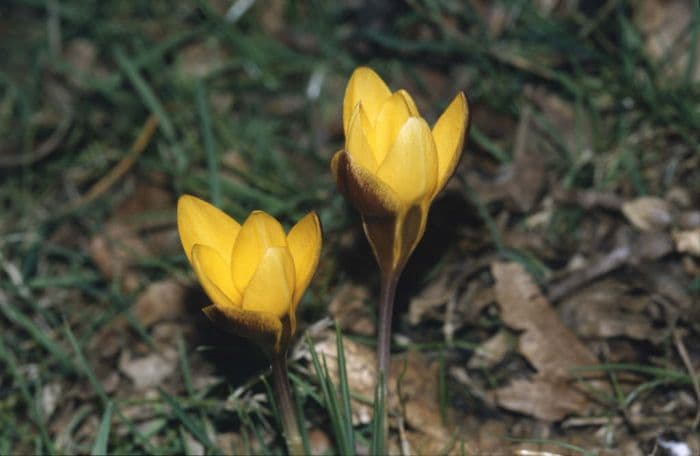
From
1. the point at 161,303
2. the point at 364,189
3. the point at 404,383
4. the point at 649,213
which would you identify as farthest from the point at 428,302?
the point at 364,189

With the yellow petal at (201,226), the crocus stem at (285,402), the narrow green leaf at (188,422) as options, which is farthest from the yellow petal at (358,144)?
the narrow green leaf at (188,422)

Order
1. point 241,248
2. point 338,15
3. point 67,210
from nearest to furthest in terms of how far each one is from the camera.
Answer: point 241,248, point 67,210, point 338,15

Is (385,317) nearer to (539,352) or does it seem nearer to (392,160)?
(392,160)

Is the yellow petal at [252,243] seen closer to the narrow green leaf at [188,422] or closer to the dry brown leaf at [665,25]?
the narrow green leaf at [188,422]

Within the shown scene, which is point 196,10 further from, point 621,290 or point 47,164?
point 621,290

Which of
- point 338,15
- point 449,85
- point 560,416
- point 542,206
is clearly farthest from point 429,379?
point 338,15

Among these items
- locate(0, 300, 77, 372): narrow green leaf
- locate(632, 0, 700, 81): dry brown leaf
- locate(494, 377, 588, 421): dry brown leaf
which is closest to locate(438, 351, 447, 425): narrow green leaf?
locate(494, 377, 588, 421): dry brown leaf
